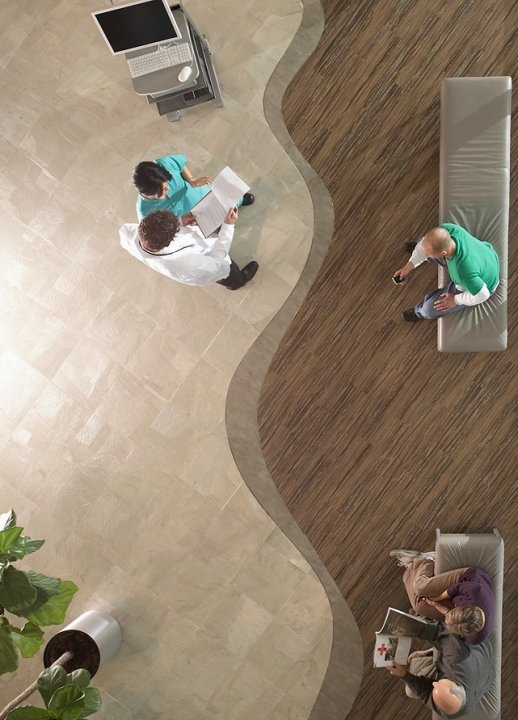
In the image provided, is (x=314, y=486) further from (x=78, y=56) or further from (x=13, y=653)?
(x=78, y=56)

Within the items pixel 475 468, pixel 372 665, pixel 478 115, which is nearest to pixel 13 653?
pixel 372 665

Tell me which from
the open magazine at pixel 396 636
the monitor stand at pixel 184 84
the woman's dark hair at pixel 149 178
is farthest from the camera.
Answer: the monitor stand at pixel 184 84

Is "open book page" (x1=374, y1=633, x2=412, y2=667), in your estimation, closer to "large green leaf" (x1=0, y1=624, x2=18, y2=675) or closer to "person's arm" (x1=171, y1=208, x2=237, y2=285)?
"large green leaf" (x1=0, y1=624, x2=18, y2=675)

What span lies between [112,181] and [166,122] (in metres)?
0.65

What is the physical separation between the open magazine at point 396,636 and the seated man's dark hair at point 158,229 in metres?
2.89

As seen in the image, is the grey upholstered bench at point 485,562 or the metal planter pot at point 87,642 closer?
the grey upholstered bench at point 485,562

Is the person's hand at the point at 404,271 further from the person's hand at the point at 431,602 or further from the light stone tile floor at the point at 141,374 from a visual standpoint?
the person's hand at the point at 431,602

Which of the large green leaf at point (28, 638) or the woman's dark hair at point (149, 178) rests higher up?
the woman's dark hair at point (149, 178)

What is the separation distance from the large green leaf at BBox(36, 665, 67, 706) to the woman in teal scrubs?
2.88m

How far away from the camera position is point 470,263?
11.9ft

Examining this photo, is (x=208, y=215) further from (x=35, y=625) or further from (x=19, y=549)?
(x=35, y=625)

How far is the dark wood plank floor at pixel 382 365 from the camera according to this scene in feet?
14.3

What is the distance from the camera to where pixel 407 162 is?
4418mm

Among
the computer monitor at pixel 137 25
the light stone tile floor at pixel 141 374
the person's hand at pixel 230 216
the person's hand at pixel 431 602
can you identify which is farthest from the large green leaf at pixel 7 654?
the computer monitor at pixel 137 25
